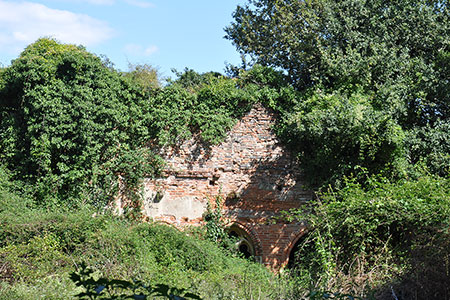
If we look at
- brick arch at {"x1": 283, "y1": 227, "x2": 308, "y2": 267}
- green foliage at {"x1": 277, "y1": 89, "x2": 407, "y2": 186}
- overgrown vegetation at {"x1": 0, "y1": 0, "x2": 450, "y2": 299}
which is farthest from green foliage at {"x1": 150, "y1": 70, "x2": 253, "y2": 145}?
brick arch at {"x1": 283, "y1": 227, "x2": 308, "y2": 267}

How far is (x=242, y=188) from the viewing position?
559 inches

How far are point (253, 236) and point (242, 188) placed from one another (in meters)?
1.30

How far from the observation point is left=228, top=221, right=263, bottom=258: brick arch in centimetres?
1383

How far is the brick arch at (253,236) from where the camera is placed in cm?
1383

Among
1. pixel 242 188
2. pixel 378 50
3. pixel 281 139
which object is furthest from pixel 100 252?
pixel 378 50

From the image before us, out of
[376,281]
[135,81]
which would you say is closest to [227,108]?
[135,81]

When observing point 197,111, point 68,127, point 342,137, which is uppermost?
point 197,111

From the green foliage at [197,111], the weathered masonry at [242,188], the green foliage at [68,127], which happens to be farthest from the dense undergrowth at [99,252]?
the green foliage at [197,111]

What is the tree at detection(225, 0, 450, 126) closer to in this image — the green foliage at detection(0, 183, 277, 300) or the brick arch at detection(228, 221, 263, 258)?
the brick arch at detection(228, 221, 263, 258)

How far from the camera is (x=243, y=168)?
14.3 m

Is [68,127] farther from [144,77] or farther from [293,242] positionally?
[293,242]

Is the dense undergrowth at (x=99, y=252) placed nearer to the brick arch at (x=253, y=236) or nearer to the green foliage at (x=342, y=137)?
the brick arch at (x=253, y=236)

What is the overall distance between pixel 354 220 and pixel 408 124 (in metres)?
5.99

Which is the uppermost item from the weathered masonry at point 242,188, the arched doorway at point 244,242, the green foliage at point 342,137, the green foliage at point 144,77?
the green foliage at point 144,77
